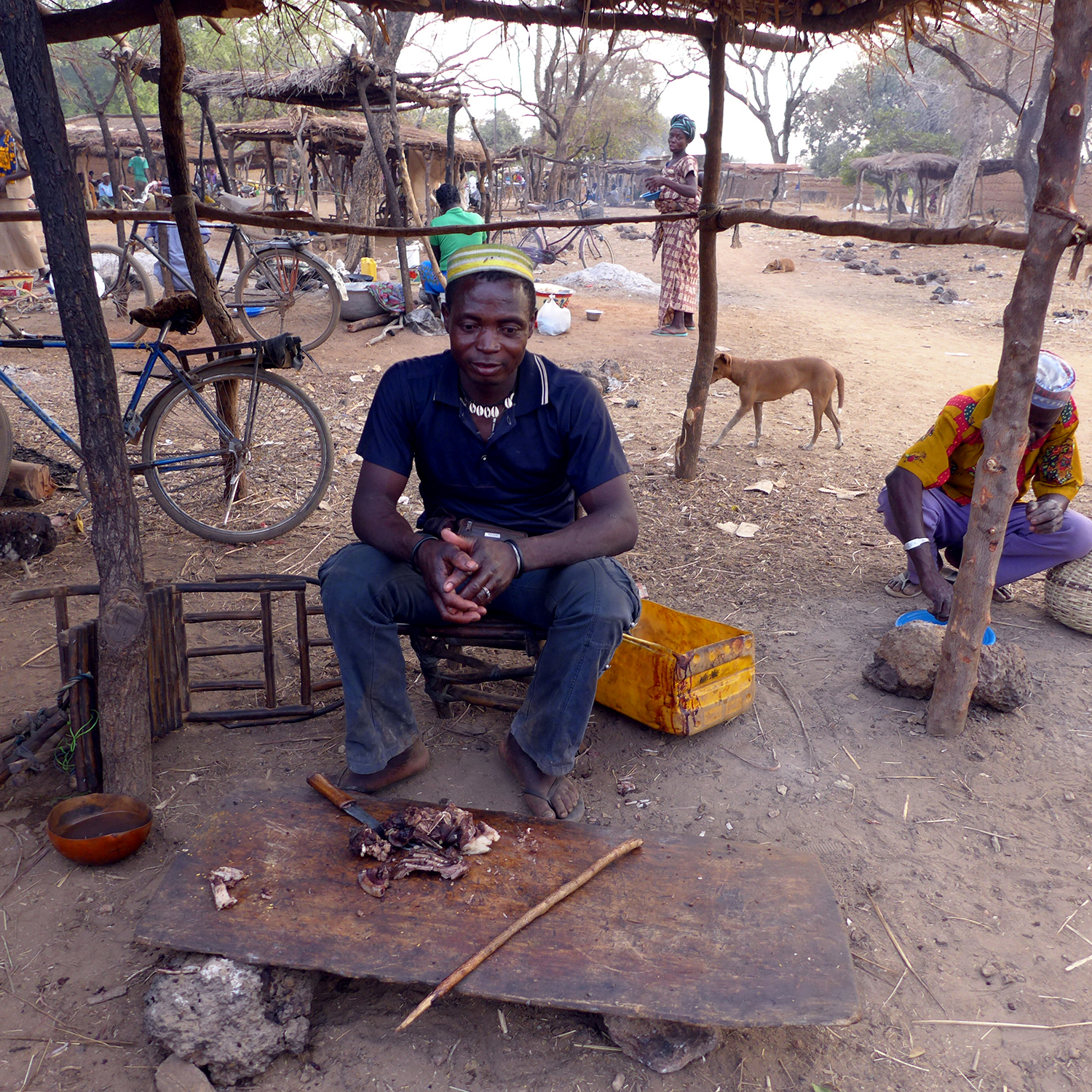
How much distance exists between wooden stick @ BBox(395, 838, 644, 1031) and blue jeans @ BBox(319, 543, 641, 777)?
37 centimetres

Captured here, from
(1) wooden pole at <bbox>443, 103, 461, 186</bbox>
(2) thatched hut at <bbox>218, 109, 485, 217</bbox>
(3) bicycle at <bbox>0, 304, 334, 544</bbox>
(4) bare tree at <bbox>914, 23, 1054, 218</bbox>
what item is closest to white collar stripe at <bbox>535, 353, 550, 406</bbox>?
(3) bicycle at <bbox>0, 304, 334, 544</bbox>

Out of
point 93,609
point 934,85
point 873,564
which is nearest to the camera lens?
point 93,609

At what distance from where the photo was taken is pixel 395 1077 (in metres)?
1.84

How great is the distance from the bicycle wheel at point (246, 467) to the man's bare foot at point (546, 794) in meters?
2.49

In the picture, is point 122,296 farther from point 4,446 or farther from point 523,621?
point 523,621

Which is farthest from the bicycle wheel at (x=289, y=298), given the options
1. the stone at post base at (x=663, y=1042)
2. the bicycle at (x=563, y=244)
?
the stone at post base at (x=663, y=1042)

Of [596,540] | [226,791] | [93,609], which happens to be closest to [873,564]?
[596,540]

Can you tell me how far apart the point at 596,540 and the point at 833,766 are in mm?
1215

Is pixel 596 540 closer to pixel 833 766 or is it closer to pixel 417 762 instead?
pixel 417 762

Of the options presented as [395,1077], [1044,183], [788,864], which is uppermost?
[1044,183]

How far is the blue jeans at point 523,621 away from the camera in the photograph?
7.88 ft

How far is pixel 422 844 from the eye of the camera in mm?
2189

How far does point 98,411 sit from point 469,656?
4.41ft

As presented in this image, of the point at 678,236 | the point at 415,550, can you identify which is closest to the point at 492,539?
the point at 415,550
